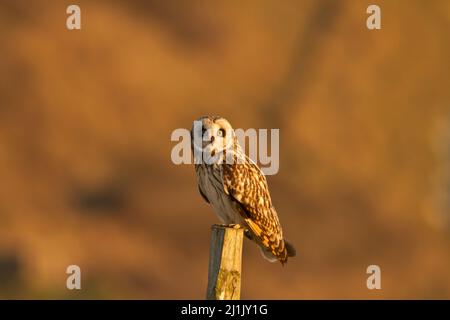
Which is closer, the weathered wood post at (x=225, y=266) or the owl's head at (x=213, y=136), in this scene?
the weathered wood post at (x=225, y=266)

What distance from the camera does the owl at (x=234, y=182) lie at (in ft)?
19.9

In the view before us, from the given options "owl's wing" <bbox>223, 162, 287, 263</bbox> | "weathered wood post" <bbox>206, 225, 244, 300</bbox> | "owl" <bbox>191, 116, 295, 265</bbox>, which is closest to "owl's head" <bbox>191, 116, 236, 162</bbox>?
"owl" <bbox>191, 116, 295, 265</bbox>

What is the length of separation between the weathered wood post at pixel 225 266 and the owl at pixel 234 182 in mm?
1016

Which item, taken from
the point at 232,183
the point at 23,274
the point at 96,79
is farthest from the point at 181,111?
the point at 232,183

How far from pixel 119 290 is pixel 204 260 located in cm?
135

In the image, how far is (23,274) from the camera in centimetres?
1311

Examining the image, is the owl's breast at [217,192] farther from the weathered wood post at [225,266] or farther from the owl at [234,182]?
the weathered wood post at [225,266]

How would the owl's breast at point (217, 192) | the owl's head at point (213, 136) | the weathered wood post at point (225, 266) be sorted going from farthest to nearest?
Answer: the owl's breast at point (217, 192)
the owl's head at point (213, 136)
the weathered wood post at point (225, 266)

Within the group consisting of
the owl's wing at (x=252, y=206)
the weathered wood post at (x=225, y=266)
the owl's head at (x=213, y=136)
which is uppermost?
the owl's head at (x=213, y=136)

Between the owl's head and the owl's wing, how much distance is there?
0.13 metres

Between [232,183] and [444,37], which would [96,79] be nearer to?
[444,37]

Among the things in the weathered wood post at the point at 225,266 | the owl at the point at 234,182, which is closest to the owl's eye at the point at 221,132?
the owl at the point at 234,182

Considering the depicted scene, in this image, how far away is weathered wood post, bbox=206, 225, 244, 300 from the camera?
16.2 ft

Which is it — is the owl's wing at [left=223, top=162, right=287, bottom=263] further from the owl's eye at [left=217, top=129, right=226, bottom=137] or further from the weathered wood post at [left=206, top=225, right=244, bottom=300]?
the weathered wood post at [left=206, top=225, right=244, bottom=300]
